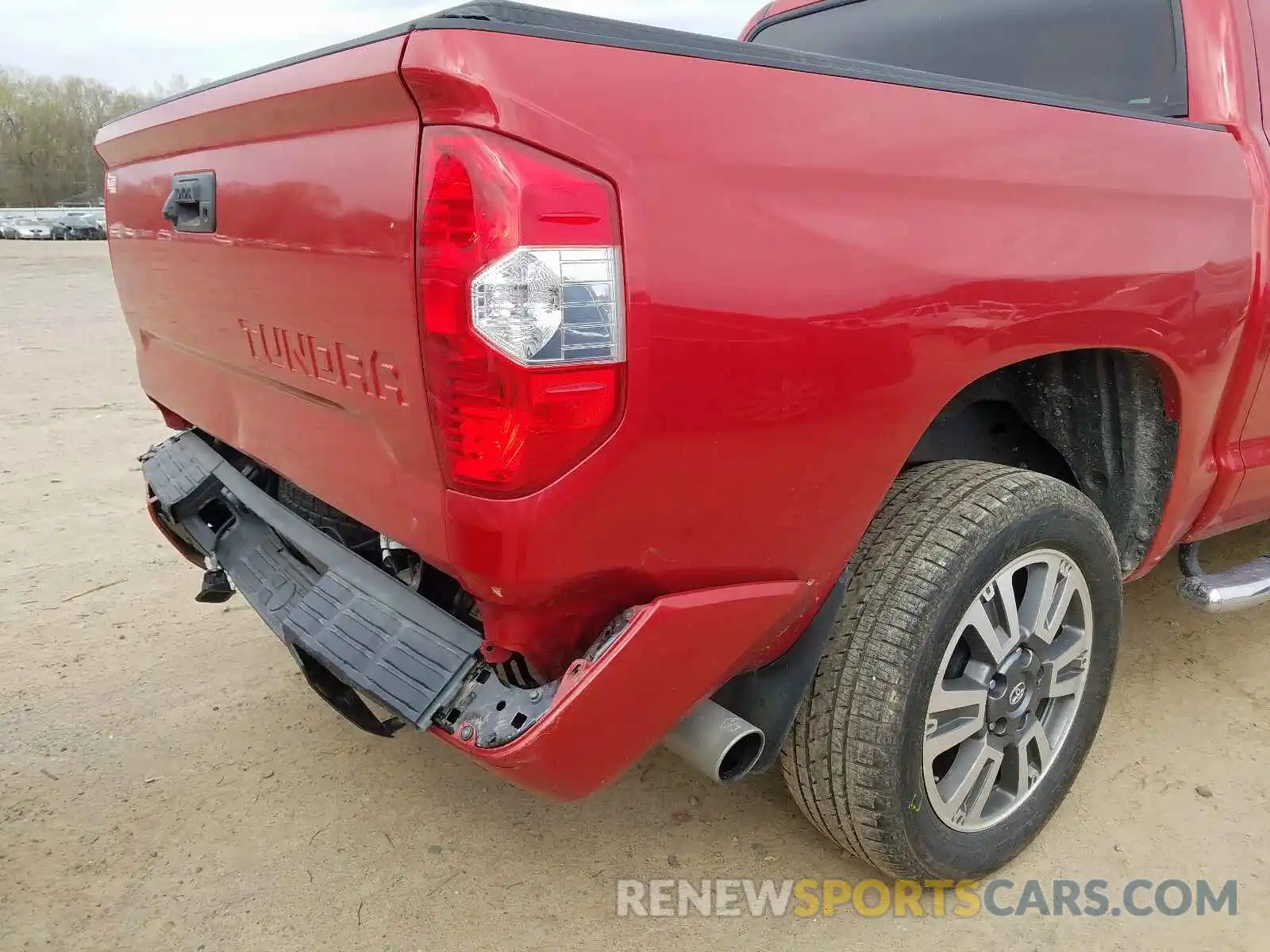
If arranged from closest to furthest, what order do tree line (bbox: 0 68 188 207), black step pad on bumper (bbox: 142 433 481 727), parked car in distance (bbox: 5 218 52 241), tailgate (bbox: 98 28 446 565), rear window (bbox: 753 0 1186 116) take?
1. tailgate (bbox: 98 28 446 565)
2. black step pad on bumper (bbox: 142 433 481 727)
3. rear window (bbox: 753 0 1186 116)
4. parked car in distance (bbox: 5 218 52 241)
5. tree line (bbox: 0 68 188 207)

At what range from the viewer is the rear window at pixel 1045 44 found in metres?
2.45

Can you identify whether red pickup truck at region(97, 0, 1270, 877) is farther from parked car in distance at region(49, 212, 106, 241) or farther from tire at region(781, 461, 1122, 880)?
parked car in distance at region(49, 212, 106, 241)

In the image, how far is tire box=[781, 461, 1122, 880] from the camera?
1.87 m

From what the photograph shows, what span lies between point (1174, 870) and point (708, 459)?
5.34ft

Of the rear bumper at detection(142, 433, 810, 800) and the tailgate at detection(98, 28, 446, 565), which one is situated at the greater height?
the tailgate at detection(98, 28, 446, 565)

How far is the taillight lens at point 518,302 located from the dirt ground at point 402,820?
121 centimetres

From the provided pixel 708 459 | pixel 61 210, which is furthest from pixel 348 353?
pixel 61 210

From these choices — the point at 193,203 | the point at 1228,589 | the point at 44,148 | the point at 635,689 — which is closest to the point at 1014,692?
the point at 1228,589

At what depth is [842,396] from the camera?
5.28 ft

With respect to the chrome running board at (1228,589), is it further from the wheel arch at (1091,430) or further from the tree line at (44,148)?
the tree line at (44,148)

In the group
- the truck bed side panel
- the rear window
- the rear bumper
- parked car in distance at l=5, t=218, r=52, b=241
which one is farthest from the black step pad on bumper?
parked car in distance at l=5, t=218, r=52, b=241

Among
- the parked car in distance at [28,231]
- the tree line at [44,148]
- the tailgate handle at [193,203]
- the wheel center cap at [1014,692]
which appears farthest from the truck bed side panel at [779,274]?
the tree line at [44,148]

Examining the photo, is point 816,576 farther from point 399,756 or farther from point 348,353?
point 399,756

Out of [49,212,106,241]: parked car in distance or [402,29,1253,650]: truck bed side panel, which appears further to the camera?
[49,212,106,241]: parked car in distance
